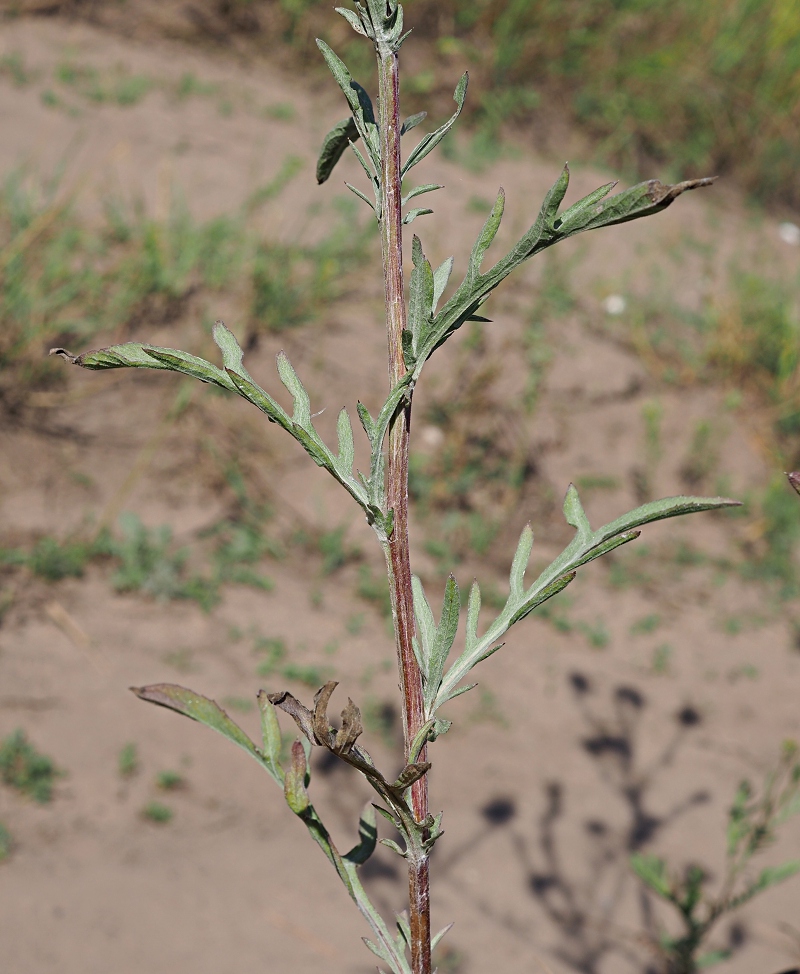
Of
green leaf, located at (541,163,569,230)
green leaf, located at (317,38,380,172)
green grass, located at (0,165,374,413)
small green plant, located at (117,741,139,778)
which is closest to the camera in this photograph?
green leaf, located at (541,163,569,230)

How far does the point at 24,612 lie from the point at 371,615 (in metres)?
1.08

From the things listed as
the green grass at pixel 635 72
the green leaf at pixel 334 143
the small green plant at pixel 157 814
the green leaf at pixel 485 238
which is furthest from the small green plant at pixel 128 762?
the green grass at pixel 635 72

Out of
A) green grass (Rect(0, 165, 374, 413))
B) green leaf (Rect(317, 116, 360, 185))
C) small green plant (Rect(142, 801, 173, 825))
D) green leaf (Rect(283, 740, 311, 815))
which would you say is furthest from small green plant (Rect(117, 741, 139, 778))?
green leaf (Rect(317, 116, 360, 185))

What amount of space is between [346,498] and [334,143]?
2692mm

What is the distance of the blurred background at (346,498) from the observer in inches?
91.3

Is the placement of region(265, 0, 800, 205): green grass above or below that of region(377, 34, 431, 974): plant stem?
above

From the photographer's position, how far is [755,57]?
5375mm

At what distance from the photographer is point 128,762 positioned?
2428 mm

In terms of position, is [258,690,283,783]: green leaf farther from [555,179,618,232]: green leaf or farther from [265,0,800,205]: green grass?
[265,0,800,205]: green grass

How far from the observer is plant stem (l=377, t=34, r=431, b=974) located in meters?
0.70

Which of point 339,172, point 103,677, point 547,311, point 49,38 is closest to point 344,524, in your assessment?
point 103,677

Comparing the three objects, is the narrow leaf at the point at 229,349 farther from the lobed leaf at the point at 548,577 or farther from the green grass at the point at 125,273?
the green grass at the point at 125,273

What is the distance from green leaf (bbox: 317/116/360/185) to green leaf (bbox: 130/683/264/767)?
451 mm

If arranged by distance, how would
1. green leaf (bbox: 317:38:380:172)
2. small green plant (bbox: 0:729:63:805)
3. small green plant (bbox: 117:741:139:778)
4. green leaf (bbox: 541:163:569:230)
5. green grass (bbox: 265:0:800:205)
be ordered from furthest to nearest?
green grass (bbox: 265:0:800:205) → small green plant (bbox: 117:741:139:778) → small green plant (bbox: 0:729:63:805) → green leaf (bbox: 317:38:380:172) → green leaf (bbox: 541:163:569:230)
